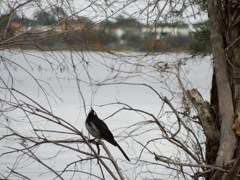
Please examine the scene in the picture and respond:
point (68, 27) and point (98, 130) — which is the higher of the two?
point (68, 27)

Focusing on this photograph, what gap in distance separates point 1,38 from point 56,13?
43 centimetres

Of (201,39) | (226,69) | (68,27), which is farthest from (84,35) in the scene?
(201,39)

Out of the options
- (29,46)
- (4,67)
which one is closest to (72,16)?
(29,46)

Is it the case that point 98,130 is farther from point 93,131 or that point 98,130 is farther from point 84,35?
point 84,35

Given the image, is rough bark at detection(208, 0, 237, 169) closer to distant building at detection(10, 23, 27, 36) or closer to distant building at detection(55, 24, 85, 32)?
distant building at detection(55, 24, 85, 32)

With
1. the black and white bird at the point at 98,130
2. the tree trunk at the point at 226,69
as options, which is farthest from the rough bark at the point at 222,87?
the black and white bird at the point at 98,130

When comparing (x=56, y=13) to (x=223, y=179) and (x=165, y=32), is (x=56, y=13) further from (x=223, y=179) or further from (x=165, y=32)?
(x=223, y=179)

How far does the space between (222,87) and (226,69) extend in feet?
0.48

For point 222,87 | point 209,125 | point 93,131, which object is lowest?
point 93,131

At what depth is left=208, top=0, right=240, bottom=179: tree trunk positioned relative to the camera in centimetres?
387

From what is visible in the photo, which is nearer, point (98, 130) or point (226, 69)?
point (226, 69)

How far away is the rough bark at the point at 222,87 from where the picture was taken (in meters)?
3.85

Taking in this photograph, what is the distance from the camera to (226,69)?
12.9 ft

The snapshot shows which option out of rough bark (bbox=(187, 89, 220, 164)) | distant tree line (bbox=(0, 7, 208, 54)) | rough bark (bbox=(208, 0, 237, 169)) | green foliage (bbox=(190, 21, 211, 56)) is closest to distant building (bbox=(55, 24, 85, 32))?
distant tree line (bbox=(0, 7, 208, 54))
